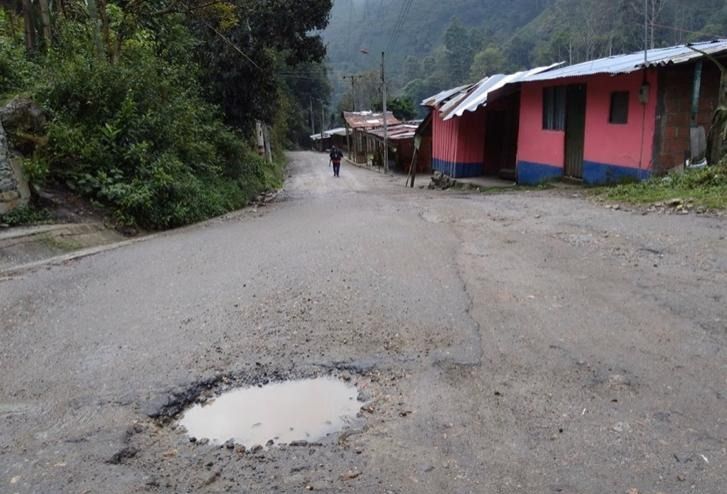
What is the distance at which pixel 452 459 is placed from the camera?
2.92 metres

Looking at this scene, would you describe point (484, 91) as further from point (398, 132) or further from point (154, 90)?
point (398, 132)

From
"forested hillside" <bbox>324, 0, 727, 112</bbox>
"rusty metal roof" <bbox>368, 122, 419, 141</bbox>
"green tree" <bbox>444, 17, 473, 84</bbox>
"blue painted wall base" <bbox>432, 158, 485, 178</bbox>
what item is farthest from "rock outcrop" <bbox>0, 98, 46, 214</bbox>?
"green tree" <bbox>444, 17, 473, 84</bbox>

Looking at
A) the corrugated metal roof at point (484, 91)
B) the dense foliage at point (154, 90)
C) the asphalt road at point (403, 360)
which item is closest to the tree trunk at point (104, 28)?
the dense foliage at point (154, 90)

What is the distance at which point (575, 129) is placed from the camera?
592 inches

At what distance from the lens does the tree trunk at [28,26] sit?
15016mm

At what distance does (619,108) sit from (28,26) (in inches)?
587

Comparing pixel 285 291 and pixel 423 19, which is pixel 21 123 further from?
pixel 423 19

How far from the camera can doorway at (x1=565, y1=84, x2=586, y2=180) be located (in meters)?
14.8

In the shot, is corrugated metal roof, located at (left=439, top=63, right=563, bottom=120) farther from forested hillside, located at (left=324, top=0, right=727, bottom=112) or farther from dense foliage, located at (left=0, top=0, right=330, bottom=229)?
forested hillside, located at (left=324, top=0, right=727, bottom=112)

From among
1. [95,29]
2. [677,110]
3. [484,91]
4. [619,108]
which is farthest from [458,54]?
[95,29]

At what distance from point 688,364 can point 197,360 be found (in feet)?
11.1

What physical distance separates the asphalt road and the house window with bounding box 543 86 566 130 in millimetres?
8052

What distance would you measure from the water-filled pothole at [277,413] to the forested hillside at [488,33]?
4008cm

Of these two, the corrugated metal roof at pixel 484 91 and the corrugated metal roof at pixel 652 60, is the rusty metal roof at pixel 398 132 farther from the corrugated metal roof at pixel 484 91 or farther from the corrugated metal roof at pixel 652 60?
the corrugated metal roof at pixel 652 60
